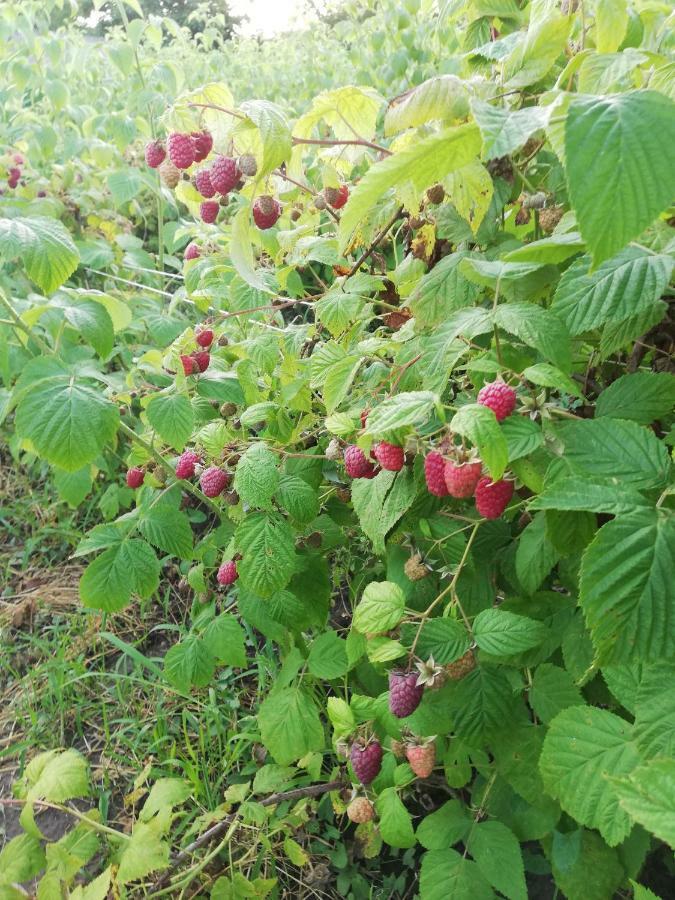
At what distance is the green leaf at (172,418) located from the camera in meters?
1.18

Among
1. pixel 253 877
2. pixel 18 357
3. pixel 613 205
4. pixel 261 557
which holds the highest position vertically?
pixel 613 205

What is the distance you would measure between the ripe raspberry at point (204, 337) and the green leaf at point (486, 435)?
716 millimetres

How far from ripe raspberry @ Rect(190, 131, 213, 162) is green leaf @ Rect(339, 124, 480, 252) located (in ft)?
1.54

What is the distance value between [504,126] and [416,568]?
63 centimetres

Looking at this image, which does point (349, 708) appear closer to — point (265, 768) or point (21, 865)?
point (265, 768)

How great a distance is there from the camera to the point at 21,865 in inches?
40.8

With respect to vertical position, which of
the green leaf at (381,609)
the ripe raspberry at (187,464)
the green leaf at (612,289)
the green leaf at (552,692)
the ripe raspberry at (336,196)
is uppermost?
the ripe raspberry at (336,196)

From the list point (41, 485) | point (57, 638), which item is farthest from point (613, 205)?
point (41, 485)

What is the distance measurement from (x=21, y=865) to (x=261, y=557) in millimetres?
624

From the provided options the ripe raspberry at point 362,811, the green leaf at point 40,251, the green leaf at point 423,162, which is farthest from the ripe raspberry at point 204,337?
the ripe raspberry at point 362,811

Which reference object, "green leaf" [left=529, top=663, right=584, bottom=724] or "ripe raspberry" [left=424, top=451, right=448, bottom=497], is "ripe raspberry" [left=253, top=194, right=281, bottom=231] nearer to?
"ripe raspberry" [left=424, top=451, right=448, bottom=497]

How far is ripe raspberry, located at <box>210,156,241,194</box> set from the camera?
36.6 inches

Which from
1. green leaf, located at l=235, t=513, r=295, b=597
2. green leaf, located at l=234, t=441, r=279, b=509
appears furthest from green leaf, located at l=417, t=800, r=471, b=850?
green leaf, located at l=234, t=441, r=279, b=509

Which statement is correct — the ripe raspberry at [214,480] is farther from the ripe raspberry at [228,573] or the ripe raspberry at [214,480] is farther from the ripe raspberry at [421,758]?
the ripe raspberry at [421,758]
